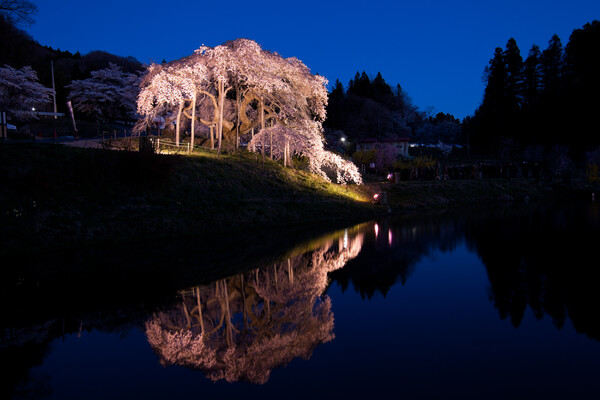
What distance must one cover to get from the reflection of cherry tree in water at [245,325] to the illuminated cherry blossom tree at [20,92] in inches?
2040

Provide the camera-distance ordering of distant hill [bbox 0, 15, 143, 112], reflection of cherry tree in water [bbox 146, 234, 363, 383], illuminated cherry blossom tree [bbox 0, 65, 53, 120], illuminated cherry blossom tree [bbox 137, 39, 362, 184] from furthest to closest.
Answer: distant hill [bbox 0, 15, 143, 112]
illuminated cherry blossom tree [bbox 0, 65, 53, 120]
illuminated cherry blossom tree [bbox 137, 39, 362, 184]
reflection of cherry tree in water [bbox 146, 234, 363, 383]

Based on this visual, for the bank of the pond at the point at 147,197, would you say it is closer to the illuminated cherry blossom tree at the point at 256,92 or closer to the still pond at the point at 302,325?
the illuminated cherry blossom tree at the point at 256,92

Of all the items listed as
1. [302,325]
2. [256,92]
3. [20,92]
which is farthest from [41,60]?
[302,325]

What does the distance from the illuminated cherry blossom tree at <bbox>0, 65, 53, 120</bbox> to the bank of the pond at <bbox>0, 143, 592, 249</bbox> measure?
3666cm

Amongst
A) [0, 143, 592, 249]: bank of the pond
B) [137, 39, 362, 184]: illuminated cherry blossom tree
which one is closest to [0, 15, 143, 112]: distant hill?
[137, 39, 362, 184]: illuminated cherry blossom tree

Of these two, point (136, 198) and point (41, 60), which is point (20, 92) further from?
point (136, 198)

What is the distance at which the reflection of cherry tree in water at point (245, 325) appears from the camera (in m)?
6.28

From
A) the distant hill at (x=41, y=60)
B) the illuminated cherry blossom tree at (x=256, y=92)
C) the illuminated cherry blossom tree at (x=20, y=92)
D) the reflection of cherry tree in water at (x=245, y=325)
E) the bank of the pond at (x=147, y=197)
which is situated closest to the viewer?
the reflection of cherry tree in water at (x=245, y=325)

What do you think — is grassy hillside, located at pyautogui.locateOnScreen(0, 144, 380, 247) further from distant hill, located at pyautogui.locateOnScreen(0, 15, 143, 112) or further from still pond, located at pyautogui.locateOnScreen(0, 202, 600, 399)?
distant hill, located at pyautogui.locateOnScreen(0, 15, 143, 112)

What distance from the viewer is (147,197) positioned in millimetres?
19891

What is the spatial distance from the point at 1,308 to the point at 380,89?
10279 centimetres

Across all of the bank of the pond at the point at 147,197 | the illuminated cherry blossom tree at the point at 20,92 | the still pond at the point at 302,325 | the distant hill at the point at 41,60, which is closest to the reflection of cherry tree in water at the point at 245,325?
the still pond at the point at 302,325

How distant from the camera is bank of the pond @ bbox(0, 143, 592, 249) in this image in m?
15.9

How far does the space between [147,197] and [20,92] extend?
1789 inches
